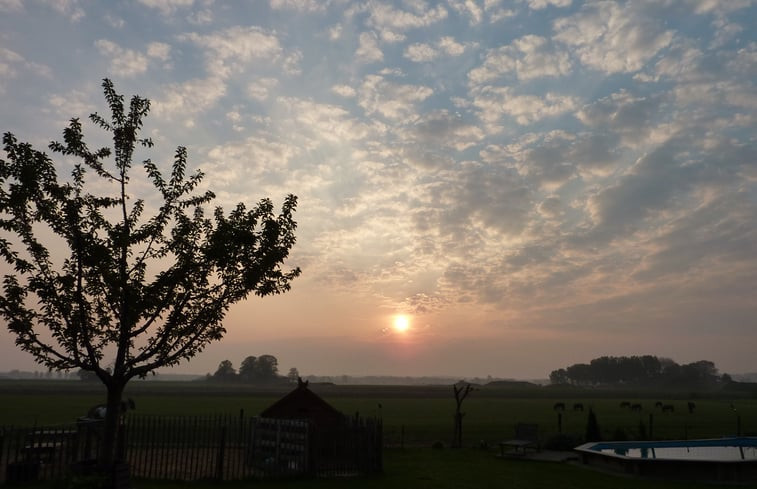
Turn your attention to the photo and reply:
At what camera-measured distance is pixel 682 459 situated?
20.5 metres

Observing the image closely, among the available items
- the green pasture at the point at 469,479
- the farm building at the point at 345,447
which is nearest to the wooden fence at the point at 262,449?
the farm building at the point at 345,447

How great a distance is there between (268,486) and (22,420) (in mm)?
35308

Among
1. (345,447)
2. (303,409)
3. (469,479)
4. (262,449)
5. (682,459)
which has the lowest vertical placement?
(469,479)

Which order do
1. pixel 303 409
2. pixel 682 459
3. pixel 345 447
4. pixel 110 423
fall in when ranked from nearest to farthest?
pixel 110 423 < pixel 345 447 < pixel 682 459 < pixel 303 409

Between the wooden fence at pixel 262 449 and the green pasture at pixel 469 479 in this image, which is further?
the wooden fence at pixel 262 449

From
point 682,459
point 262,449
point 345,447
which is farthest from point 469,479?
point 682,459

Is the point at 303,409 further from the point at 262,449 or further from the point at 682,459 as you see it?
the point at 682,459

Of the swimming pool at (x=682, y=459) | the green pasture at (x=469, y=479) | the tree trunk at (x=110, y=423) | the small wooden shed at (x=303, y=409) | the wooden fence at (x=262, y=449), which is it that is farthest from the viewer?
the small wooden shed at (x=303, y=409)

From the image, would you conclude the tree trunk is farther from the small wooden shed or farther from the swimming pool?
the swimming pool

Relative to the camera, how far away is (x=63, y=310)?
12.5m

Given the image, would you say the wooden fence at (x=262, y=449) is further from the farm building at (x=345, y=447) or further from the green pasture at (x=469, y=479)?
the green pasture at (x=469, y=479)

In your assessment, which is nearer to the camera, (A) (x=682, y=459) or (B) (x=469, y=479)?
(B) (x=469, y=479)

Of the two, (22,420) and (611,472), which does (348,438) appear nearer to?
(611,472)

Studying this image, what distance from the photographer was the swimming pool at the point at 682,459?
66.0ft
